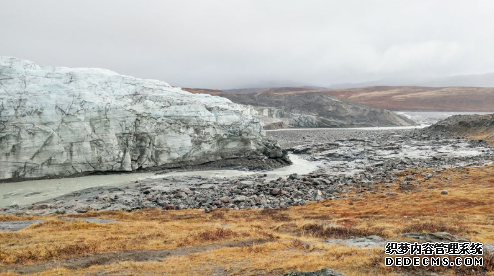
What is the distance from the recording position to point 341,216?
67.5 ft

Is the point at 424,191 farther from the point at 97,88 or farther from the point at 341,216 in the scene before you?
the point at 97,88

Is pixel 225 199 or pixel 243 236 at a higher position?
pixel 243 236

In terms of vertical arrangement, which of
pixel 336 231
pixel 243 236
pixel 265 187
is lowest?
pixel 265 187

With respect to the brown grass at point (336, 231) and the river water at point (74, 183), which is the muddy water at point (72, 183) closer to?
the river water at point (74, 183)

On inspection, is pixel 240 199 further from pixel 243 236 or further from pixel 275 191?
pixel 243 236

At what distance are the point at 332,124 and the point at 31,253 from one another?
320 feet

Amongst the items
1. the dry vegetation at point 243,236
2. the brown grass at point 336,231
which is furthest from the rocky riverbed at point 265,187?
the brown grass at point 336,231

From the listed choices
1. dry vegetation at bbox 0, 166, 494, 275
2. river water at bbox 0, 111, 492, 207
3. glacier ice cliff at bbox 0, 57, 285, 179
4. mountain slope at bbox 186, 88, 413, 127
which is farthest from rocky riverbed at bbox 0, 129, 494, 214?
mountain slope at bbox 186, 88, 413, 127

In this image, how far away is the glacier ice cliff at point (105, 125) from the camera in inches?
1272

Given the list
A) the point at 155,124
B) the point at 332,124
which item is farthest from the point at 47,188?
the point at 332,124

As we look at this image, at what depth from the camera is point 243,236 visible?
1572 cm

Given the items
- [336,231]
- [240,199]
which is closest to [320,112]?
[240,199]

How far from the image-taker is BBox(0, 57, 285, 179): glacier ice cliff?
3231 centimetres

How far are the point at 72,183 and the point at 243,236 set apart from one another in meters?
22.7
